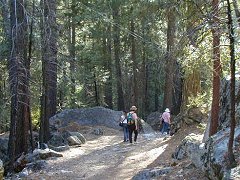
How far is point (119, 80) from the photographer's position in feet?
95.5

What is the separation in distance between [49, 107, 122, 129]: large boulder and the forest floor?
7019mm

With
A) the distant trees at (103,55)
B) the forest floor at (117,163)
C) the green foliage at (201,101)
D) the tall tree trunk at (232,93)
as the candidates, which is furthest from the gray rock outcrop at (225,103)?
the green foliage at (201,101)

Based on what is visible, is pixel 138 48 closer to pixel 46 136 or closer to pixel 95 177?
pixel 46 136

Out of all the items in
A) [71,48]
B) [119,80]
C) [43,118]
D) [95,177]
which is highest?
[71,48]

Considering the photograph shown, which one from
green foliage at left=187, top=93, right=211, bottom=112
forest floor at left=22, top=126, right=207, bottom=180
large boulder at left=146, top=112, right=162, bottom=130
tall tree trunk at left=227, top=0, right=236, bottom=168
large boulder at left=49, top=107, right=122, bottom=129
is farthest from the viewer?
large boulder at left=146, top=112, right=162, bottom=130

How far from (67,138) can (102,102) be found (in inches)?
665

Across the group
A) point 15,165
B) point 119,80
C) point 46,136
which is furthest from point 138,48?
point 15,165

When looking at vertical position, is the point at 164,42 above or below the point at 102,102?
above

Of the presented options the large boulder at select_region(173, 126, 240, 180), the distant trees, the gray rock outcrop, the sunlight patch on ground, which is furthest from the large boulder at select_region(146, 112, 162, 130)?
the large boulder at select_region(173, 126, 240, 180)

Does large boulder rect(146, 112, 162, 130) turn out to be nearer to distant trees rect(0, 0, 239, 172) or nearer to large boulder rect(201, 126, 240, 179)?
distant trees rect(0, 0, 239, 172)

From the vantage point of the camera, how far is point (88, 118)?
23.3 m

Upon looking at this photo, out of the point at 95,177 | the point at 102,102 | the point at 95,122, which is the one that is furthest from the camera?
the point at 102,102

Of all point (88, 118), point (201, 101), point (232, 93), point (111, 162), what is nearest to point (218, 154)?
point (232, 93)

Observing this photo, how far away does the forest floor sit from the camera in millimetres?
9180
